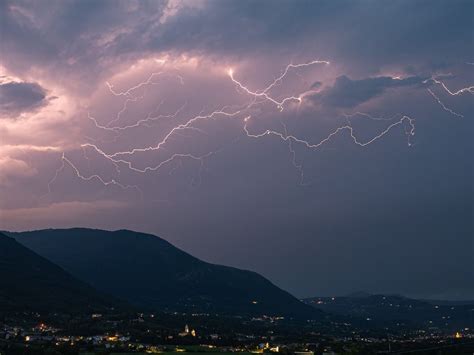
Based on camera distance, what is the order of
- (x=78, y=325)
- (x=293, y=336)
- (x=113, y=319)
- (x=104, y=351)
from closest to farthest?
(x=104, y=351) → (x=78, y=325) → (x=113, y=319) → (x=293, y=336)

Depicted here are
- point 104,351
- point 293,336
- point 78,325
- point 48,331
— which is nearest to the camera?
point 104,351

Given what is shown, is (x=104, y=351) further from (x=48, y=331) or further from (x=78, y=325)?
(x=78, y=325)

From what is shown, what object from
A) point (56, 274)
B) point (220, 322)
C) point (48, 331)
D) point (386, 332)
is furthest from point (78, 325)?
point (386, 332)

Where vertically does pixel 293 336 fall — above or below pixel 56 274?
below

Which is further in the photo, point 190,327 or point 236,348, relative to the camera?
point 190,327

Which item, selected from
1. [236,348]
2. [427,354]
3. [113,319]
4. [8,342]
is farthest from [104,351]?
[427,354]

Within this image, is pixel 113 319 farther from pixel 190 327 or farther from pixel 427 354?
pixel 427 354
